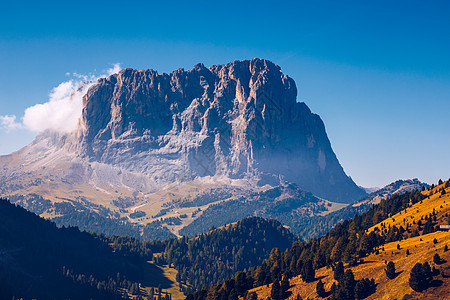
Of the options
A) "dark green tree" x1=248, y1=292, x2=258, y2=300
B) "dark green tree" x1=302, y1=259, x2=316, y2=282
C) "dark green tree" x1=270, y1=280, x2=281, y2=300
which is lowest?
"dark green tree" x1=248, y1=292, x2=258, y2=300

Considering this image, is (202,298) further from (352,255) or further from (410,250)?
(410,250)

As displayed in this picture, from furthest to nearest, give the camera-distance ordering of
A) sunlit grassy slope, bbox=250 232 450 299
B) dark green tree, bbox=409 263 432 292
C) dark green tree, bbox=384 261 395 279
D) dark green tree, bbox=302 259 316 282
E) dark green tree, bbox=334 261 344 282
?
dark green tree, bbox=302 259 316 282, dark green tree, bbox=334 261 344 282, dark green tree, bbox=384 261 395 279, sunlit grassy slope, bbox=250 232 450 299, dark green tree, bbox=409 263 432 292

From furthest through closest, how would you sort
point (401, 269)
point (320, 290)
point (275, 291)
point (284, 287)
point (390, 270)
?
point (284, 287) → point (275, 291) → point (320, 290) → point (401, 269) → point (390, 270)

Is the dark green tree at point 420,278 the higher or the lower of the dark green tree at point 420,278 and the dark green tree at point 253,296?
the higher

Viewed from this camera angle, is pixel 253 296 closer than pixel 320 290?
No

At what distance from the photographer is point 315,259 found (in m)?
193

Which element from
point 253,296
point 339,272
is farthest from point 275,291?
point 339,272

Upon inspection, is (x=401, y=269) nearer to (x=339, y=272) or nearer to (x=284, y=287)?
(x=339, y=272)

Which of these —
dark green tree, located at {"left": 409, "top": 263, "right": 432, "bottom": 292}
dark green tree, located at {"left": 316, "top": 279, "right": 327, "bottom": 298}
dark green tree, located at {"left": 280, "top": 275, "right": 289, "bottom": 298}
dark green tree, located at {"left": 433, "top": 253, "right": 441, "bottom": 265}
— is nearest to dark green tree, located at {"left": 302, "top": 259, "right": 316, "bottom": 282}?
dark green tree, located at {"left": 280, "top": 275, "right": 289, "bottom": 298}

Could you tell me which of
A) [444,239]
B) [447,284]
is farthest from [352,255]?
[447,284]

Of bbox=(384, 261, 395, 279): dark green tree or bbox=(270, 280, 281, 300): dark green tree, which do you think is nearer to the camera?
bbox=(384, 261, 395, 279): dark green tree

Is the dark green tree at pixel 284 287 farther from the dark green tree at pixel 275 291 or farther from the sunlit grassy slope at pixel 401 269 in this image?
the sunlit grassy slope at pixel 401 269

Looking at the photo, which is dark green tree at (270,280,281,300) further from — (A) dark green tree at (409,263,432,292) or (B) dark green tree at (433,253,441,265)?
(B) dark green tree at (433,253,441,265)

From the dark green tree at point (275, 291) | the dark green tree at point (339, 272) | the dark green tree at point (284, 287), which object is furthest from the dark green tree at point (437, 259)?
the dark green tree at point (275, 291)
